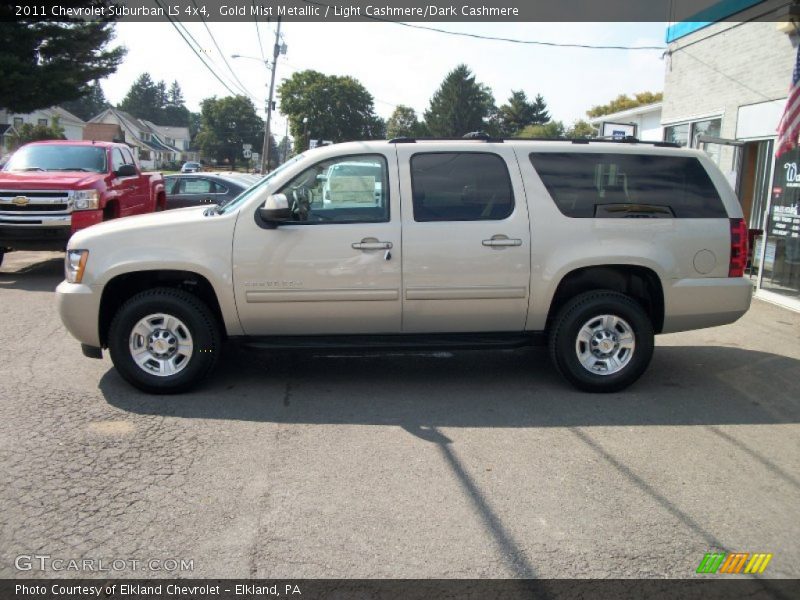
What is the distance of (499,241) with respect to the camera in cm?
540

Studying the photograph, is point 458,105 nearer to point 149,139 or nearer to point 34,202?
point 149,139

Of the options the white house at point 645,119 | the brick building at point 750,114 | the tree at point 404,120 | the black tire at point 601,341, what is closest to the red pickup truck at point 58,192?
the black tire at point 601,341

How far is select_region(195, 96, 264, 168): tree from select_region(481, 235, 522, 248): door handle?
360 feet

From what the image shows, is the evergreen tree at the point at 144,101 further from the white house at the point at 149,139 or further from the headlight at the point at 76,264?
the headlight at the point at 76,264

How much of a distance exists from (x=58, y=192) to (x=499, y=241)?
7777mm

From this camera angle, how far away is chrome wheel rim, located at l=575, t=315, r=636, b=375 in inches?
220

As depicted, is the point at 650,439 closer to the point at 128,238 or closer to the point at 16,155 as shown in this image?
the point at 128,238

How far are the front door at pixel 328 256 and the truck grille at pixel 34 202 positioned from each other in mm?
6332

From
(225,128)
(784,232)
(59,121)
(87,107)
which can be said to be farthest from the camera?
(87,107)

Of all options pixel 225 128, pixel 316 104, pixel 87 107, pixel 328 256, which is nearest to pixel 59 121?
pixel 316 104

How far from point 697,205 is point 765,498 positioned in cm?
263

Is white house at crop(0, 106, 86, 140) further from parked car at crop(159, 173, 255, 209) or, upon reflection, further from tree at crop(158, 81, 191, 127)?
tree at crop(158, 81, 191, 127)

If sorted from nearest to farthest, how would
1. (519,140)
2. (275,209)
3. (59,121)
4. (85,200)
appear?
1. (275,209)
2. (519,140)
3. (85,200)
4. (59,121)

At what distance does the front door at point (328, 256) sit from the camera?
529cm
